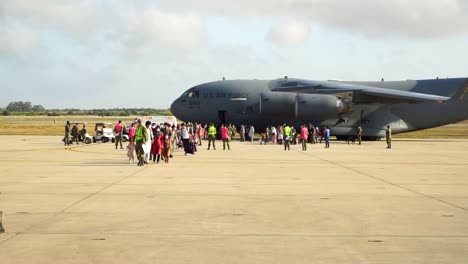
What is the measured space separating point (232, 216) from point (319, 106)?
3102 centimetres

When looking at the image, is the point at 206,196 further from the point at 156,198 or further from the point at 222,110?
the point at 222,110

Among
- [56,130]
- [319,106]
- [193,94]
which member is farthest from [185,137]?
[56,130]

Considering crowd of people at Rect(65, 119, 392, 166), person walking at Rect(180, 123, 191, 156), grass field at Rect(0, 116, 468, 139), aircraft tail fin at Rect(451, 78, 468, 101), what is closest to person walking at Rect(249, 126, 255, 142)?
crowd of people at Rect(65, 119, 392, 166)

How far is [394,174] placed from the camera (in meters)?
17.2

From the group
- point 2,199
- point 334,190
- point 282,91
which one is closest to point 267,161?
point 334,190

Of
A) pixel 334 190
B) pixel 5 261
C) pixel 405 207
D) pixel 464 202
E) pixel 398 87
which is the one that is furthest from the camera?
pixel 398 87

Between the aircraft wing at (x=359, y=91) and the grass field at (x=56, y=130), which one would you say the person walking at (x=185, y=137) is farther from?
the grass field at (x=56, y=130)

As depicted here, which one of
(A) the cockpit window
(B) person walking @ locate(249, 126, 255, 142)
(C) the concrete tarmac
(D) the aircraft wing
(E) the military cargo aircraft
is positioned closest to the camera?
(C) the concrete tarmac

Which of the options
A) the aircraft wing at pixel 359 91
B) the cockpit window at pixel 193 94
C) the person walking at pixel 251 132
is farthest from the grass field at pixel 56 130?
the person walking at pixel 251 132

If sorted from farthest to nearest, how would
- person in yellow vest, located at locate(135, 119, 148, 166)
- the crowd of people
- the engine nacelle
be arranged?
the engine nacelle
the crowd of people
person in yellow vest, located at locate(135, 119, 148, 166)

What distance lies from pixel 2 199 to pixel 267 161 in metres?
12.3

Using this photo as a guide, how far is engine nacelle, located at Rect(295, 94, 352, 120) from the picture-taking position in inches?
1567

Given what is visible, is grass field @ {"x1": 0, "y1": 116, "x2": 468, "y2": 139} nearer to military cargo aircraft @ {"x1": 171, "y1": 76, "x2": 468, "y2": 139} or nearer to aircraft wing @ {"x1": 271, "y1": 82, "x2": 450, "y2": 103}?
military cargo aircraft @ {"x1": 171, "y1": 76, "x2": 468, "y2": 139}

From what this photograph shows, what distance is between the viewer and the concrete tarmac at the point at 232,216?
22.7 ft
